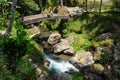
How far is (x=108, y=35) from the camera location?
34219 mm

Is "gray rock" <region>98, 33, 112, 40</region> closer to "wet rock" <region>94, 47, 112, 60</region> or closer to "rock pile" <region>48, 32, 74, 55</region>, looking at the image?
"wet rock" <region>94, 47, 112, 60</region>

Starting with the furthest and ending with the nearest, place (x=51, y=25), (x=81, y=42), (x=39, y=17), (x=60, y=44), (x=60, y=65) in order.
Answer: (x=51, y=25)
(x=39, y=17)
(x=81, y=42)
(x=60, y=44)
(x=60, y=65)

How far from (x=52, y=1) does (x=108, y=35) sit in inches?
618

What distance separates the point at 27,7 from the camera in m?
40.4

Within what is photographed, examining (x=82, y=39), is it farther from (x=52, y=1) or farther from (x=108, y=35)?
(x=52, y=1)

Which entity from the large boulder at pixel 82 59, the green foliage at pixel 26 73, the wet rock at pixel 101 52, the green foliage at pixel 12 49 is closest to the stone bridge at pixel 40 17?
the large boulder at pixel 82 59

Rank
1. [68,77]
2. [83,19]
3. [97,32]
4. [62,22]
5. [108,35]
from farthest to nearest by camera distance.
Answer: [62,22] < [83,19] < [97,32] < [108,35] < [68,77]

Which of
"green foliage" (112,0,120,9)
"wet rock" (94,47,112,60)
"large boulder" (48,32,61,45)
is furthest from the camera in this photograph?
"green foliage" (112,0,120,9)

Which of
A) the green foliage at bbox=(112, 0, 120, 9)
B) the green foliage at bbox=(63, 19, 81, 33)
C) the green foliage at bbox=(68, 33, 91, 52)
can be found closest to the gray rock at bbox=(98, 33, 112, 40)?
the green foliage at bbox=(68, 33, 91, 52)

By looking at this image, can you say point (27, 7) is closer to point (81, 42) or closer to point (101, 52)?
point (81, 42)

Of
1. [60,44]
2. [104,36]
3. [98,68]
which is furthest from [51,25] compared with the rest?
[98,68]

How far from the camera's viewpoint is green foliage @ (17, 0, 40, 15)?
3909 cm

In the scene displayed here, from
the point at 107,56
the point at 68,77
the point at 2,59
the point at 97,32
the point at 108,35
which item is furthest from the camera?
the point at 97,32

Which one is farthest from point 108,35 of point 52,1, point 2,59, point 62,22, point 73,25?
point 2,59
